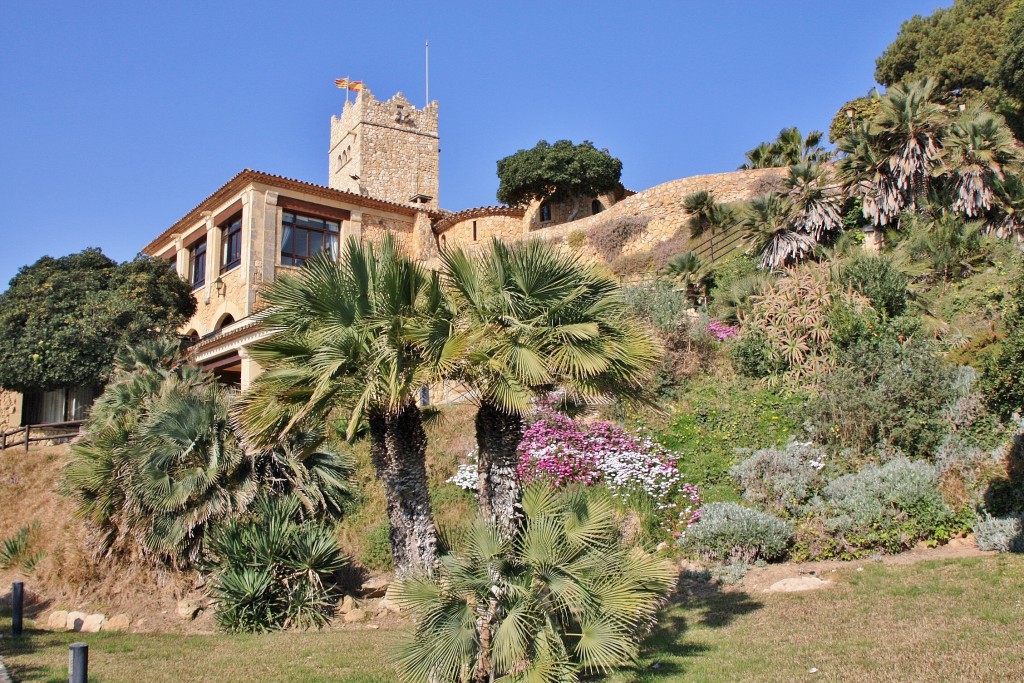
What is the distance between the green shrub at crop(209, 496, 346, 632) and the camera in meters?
11.0

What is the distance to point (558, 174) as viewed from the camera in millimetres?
37031

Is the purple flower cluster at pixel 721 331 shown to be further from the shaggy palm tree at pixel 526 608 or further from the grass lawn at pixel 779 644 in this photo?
the shaggy palm tree at pixel 526 608

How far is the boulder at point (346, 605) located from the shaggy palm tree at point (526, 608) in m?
4.83

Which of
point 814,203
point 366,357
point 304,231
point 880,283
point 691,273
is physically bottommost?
point 366,357

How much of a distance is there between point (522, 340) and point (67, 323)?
63.6 feet

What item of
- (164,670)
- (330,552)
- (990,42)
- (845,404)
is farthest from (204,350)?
(990,42)

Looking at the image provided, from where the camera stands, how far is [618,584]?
7.48 m

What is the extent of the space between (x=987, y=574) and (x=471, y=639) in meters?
6.12

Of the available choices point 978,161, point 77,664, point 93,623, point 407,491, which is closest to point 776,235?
point 978,161

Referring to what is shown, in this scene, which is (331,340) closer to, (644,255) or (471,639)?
(471,639)

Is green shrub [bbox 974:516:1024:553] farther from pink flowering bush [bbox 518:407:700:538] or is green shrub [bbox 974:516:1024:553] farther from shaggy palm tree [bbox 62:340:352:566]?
shaggy palm tree [bbox 62:340:352:566]

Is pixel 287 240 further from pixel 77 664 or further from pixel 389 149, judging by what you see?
pixel 77 664

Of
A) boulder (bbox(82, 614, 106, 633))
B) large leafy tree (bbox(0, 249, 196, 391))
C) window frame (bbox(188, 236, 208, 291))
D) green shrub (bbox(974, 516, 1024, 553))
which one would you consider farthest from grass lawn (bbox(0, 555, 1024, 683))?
window frame (bbox(188, 236, 208, 291))

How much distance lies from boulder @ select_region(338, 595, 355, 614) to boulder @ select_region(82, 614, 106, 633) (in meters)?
3.46
